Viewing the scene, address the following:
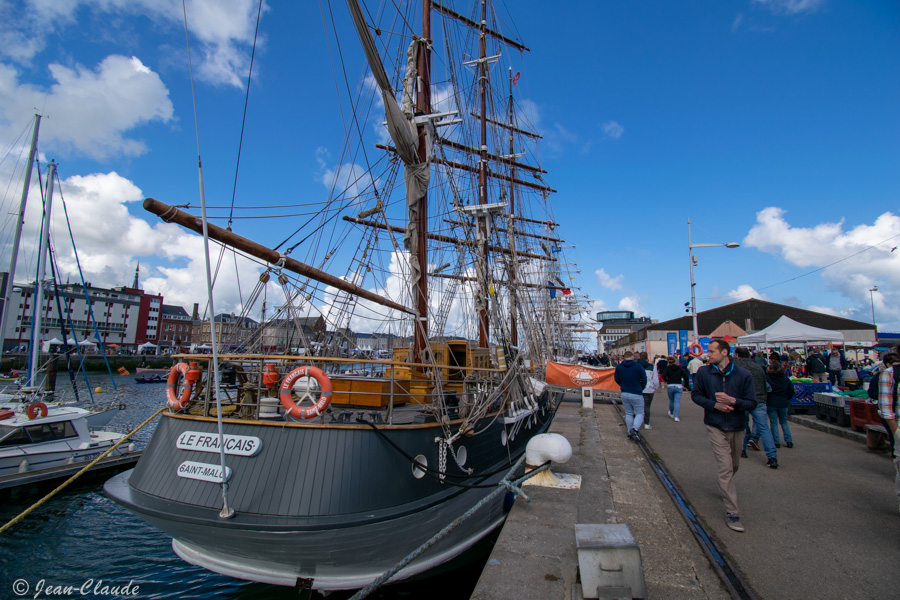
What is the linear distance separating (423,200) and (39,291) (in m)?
17.9

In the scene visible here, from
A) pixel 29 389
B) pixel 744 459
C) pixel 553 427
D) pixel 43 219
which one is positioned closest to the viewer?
pixel 744 459

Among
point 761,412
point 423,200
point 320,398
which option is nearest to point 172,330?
point 423,200

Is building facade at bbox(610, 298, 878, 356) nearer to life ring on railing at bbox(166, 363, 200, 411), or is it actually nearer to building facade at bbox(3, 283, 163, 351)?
life ring on railing at bbox(166, 363, 200, 411)

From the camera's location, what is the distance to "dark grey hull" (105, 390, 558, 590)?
5156 millimetres

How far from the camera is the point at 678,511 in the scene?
489cm

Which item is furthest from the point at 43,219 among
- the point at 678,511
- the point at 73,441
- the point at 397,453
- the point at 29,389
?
the point at 678,511

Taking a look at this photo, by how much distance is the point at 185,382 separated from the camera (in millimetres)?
6309

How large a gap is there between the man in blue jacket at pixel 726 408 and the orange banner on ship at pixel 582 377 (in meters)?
10.6

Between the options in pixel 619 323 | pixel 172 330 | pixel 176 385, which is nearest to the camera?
pixel 176 385

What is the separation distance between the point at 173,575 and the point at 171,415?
3.95m

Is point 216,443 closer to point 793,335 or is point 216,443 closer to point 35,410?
point 35,410

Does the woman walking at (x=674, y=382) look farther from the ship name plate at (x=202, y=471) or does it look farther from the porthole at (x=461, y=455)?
the ship name plate at (x=202, y=471)

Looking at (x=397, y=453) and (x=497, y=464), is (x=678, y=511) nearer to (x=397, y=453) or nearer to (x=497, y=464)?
(x=397, y=453)

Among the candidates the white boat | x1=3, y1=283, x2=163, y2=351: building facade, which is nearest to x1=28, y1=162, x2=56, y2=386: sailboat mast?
the white boat
